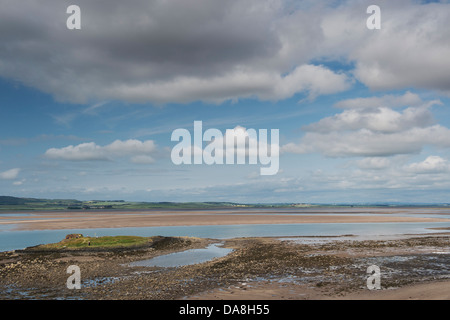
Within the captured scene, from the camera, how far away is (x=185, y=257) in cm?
3647

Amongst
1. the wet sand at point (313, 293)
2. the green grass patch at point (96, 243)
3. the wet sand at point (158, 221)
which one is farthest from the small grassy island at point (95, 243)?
the wet sand at point (158, 221)

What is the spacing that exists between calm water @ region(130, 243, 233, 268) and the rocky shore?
1.70 meters

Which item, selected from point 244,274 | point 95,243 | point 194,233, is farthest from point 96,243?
point 194,233

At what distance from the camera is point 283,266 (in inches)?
1145

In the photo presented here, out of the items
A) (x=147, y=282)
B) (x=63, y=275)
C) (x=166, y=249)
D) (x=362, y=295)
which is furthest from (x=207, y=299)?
(x=166, y=249)

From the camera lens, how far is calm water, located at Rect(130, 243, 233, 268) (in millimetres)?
32219

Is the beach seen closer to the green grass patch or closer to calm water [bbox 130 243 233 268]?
the green grass patch

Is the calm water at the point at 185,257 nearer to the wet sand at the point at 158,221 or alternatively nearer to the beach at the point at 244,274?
the beach at the point at 244,274

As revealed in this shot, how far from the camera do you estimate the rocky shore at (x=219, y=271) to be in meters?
21.5

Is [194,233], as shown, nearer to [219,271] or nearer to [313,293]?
[219,271]

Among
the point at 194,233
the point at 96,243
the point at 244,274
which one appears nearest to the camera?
the point at 244,274

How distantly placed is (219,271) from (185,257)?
33.4ft
